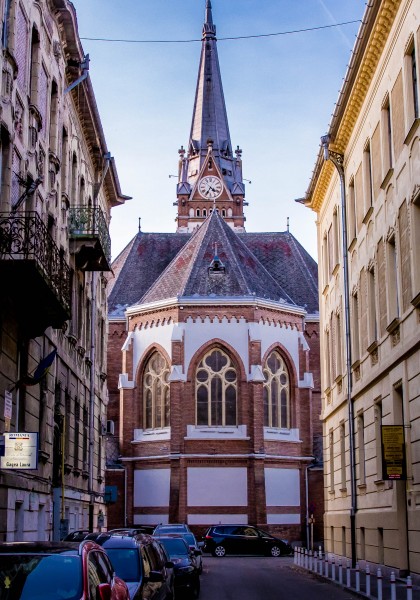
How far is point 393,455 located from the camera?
63.5 feet

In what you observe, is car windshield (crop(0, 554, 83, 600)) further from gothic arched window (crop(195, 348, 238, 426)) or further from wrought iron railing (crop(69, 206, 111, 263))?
gothic arched window (crop(195, 348, 238, 426))

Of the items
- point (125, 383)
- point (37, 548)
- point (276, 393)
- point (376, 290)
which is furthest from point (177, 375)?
point (37, 548)

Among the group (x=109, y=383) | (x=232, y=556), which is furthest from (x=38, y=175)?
(x=109, y=383)

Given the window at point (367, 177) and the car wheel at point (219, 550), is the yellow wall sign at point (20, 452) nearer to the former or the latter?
the window at point (367, 177)

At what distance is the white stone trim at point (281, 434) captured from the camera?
4816 centimetres

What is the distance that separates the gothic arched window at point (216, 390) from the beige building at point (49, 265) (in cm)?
1398

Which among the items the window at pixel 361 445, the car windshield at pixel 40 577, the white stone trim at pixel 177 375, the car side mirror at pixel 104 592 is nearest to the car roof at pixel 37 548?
the car windshield at pixel 40 577

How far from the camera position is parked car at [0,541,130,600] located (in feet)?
27.2

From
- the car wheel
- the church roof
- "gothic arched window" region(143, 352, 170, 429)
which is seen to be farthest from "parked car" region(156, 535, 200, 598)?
the church roof

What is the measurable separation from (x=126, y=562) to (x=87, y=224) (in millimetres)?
15231

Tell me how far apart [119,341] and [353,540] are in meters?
30.1

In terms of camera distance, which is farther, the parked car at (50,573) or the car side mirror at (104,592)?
the car side mirror at (104,592)

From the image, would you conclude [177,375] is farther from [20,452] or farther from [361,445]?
[20,452]

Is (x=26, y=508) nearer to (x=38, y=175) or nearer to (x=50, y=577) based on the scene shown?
(x=38, y=175)
